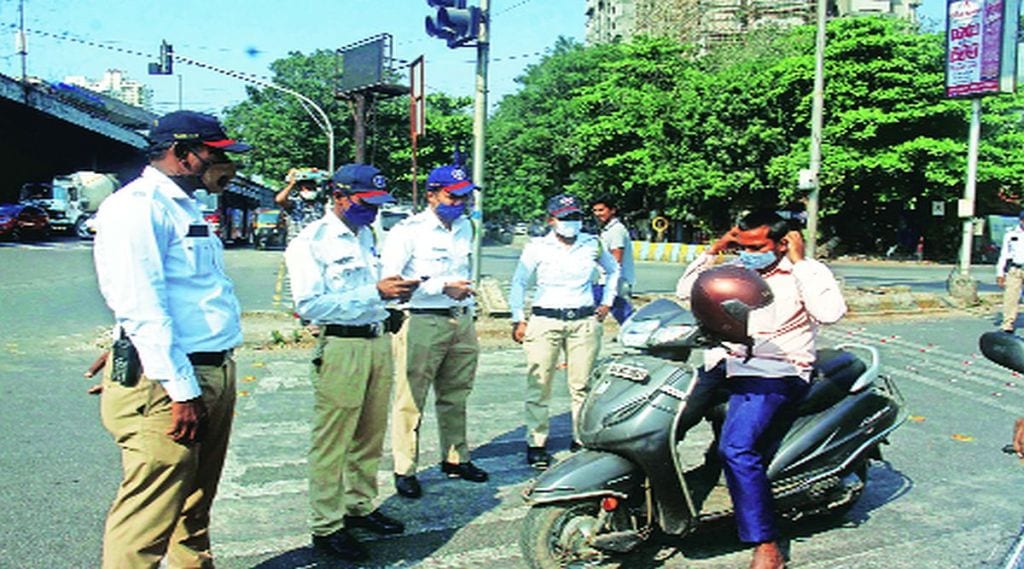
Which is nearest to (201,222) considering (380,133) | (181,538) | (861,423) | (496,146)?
(181,538)

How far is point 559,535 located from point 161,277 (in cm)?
192

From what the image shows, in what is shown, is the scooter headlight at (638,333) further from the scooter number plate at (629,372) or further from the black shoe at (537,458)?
the black shoe at (537,458)

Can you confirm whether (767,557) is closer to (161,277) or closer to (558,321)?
(558,321)

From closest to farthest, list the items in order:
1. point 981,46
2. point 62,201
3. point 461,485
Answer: point 461,485 → point 981,46 → point 62,201

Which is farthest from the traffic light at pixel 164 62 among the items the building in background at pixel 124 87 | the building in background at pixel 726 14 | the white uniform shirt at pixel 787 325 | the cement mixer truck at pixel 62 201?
the building in background at pixel 124 87

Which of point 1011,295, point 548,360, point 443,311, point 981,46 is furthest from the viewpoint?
point 981,46

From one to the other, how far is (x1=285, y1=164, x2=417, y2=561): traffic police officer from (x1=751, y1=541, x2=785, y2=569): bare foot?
1.78m

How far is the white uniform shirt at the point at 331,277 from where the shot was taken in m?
4.05

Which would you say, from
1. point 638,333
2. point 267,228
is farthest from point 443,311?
point 267,228

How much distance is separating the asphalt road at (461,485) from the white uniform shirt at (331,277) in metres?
1.15

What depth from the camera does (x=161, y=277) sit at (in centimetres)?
296

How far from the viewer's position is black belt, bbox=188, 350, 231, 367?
3.14 metres

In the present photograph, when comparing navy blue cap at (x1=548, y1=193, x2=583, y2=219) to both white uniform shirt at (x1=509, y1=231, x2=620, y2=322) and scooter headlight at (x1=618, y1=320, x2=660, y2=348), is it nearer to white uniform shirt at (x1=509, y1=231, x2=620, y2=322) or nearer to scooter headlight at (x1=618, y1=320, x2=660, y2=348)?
white uniform shirt at (x1=509, y1=231, x2=620, y2=322)

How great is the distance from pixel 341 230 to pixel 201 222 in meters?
1.06
